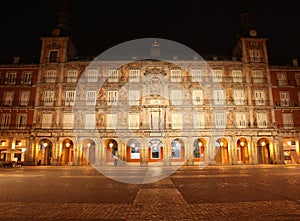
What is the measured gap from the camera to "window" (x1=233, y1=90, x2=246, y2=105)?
115 feet

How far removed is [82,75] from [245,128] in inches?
1024

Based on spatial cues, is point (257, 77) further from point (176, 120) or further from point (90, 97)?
point (90, 97)

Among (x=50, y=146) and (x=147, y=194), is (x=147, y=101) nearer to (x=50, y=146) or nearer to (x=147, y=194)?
(x=50, y=146)

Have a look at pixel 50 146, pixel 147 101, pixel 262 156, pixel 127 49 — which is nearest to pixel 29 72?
pixel 50 146

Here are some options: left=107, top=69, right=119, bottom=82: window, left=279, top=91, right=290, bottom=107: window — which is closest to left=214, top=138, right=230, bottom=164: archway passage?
left=279, top=91, right=290, bottom=107: window

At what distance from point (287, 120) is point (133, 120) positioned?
23496 mm

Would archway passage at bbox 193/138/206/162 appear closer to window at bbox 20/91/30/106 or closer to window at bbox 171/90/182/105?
window at bbox 171/90/182/105

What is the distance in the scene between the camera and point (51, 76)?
35.7 meters

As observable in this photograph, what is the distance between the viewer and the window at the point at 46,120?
33969 mm

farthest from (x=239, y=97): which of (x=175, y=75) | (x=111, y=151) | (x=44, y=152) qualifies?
(x=44, y=152)

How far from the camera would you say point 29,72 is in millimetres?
36250

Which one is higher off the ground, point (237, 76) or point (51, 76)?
point (237, 76)

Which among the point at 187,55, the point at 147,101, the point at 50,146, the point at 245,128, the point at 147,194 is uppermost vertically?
the point at 187,55

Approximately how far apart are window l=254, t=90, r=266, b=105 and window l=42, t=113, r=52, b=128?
3147cm
